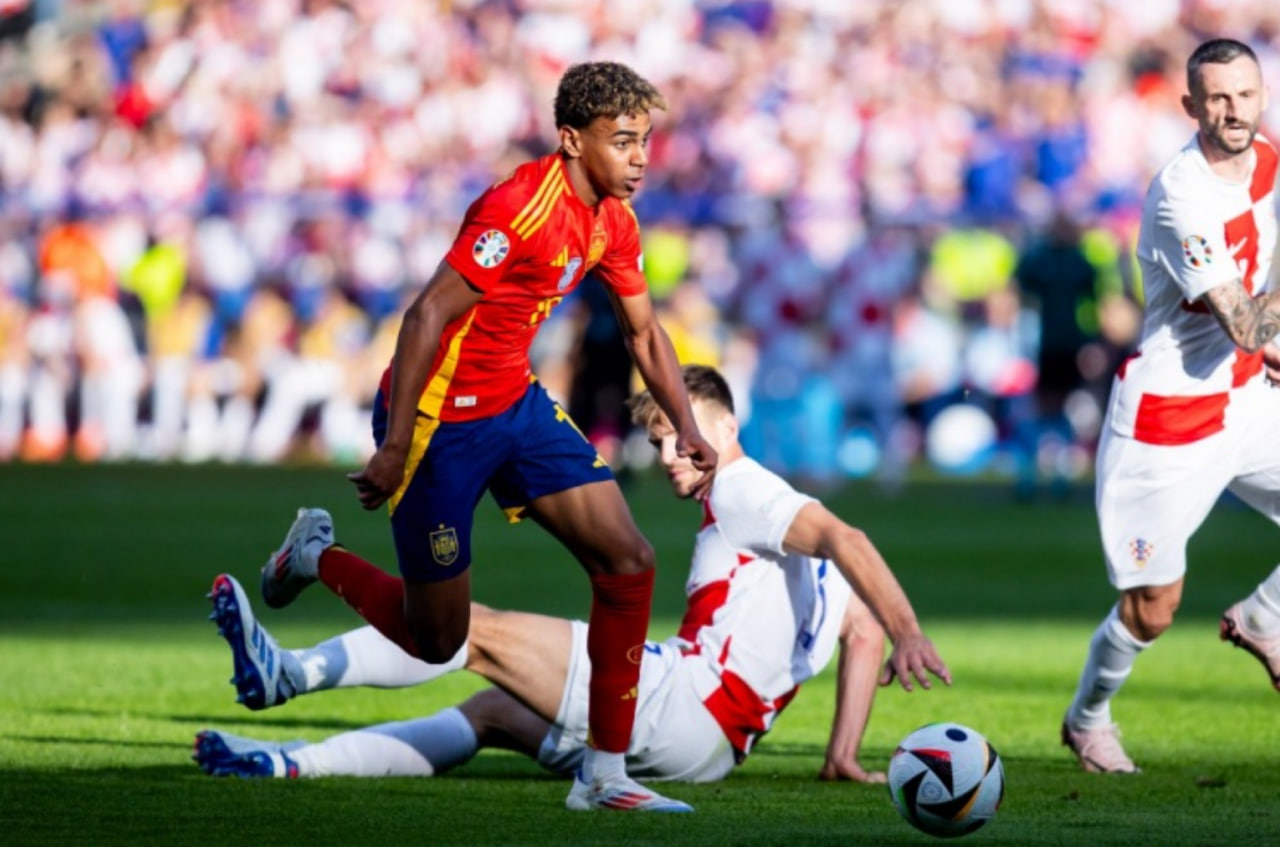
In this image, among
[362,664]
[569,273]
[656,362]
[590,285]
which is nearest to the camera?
[569,273]

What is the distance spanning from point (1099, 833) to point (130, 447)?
19.5m

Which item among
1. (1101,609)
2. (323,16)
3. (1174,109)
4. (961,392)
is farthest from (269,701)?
(323,16)

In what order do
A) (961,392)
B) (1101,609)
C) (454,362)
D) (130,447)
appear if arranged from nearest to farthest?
(454,362) < (1101,609) < (961,392) < (130,447)

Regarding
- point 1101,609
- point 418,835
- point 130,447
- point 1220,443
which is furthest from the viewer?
point 130,447

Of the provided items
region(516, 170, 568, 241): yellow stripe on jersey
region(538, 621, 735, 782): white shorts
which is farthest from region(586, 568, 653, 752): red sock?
region(516, 170, 568, 241): yellow stripe on jersey

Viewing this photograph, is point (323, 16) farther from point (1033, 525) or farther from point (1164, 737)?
point (1164, 737)

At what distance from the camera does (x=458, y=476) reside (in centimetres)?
677

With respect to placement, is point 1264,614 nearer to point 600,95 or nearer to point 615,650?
point 615,650

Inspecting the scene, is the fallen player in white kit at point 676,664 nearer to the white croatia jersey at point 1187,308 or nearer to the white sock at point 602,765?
the white sock at point 602,765

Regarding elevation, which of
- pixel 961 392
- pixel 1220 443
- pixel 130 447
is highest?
pixel 1220 443

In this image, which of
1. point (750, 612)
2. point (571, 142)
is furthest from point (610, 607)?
point (571, 142)

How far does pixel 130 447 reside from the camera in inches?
958

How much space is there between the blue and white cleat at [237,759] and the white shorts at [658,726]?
854 mm

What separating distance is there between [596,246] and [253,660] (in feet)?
5.66
